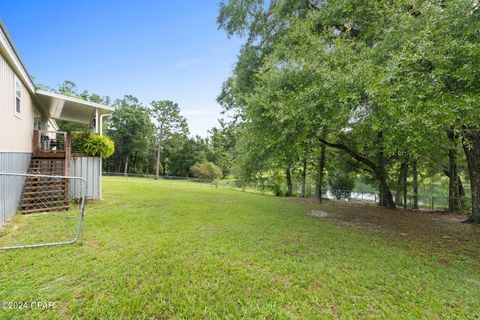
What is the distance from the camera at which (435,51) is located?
147 inches

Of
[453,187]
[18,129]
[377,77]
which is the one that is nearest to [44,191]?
[18,129]

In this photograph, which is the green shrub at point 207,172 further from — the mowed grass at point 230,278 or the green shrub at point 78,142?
the mowed grass at point 230,278

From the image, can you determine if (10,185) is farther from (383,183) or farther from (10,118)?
(383,183)

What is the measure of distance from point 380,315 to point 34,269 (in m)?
4.43

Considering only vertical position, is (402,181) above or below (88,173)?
below

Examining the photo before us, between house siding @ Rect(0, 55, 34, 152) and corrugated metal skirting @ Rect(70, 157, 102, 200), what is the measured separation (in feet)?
4.77

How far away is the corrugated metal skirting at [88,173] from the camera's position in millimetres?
8117

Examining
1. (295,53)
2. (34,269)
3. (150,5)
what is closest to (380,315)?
(34,269)

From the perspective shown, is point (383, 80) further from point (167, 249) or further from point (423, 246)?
point (167, 249)

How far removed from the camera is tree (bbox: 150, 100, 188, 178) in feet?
127

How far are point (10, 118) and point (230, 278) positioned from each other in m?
6.98

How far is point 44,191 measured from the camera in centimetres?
648

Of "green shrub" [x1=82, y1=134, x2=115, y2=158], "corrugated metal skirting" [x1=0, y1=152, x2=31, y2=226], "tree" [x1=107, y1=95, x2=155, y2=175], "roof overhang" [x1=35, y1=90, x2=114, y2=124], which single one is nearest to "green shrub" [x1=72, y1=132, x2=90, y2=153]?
"green shrub" [x1=82, y1=134, x2=115, y2=158]

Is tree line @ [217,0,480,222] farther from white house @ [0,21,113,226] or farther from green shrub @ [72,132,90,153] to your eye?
green shrub @ [72,132,90,153]
